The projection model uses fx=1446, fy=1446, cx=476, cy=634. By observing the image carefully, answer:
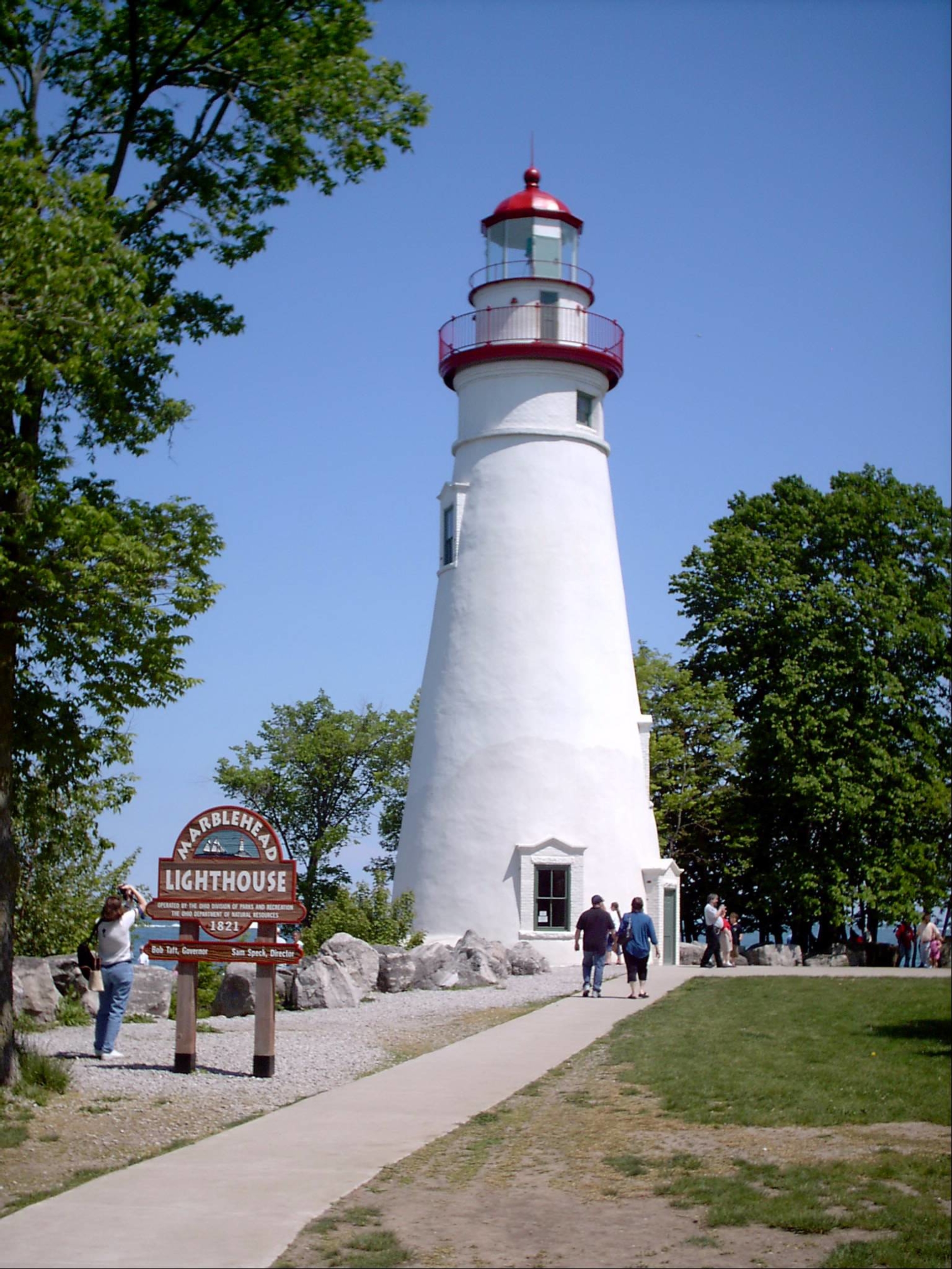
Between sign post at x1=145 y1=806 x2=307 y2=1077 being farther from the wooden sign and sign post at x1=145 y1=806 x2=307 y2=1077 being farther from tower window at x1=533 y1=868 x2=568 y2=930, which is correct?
tower window at x1=533 y1=868 x2=568 y2=930

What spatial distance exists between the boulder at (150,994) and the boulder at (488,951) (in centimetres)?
634

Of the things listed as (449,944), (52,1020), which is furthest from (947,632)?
(52,1020)

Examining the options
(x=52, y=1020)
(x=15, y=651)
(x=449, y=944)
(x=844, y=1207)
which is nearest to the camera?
(x=844, y=1207)

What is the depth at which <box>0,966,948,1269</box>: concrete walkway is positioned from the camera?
7.59 m

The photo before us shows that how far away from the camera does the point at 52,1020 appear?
18719mm

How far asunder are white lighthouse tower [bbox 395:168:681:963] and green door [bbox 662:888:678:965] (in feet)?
A: 0.22

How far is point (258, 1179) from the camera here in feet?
30.2

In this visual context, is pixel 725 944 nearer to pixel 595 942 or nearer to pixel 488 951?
pixel 488 951

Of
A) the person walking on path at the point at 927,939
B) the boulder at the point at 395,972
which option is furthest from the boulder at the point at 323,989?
the person walking on path at the point at 927,939

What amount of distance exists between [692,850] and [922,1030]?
23688mm

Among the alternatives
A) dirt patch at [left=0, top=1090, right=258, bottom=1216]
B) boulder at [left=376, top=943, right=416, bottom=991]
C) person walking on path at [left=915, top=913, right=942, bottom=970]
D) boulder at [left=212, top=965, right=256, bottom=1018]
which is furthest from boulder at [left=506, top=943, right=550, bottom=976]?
dirt patch at [left=0, top=1090, right=258, bottom=1216]

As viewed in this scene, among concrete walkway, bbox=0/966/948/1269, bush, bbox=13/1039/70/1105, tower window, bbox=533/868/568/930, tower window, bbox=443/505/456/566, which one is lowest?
concrete walkway, bbox=0/966/948/1269

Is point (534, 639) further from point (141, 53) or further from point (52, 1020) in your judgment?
point (141, 53)

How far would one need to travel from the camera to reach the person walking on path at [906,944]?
3378cm
